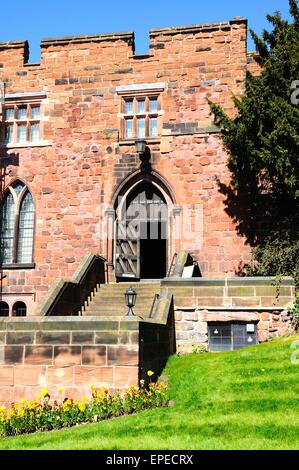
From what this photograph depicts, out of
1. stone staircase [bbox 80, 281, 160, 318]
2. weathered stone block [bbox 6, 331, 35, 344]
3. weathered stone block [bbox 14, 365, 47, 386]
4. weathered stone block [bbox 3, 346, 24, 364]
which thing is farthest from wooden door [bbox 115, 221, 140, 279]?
weathered stone block [bbox 14, 365, 47, 386]

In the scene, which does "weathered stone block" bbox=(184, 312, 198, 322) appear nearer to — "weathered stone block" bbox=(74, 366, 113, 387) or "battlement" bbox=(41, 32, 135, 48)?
"weathered stone block" bbox=(74, 366, 113, 387)

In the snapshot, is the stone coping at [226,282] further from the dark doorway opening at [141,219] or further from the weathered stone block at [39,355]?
the weathered stone block at [39,355]

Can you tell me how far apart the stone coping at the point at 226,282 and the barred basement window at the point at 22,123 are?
839 cm

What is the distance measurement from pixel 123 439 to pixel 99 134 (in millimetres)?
12956

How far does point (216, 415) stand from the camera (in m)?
8.27

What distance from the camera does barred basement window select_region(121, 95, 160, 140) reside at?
1862cm

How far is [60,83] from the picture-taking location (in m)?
19.3

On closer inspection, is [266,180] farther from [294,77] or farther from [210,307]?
[210,307]

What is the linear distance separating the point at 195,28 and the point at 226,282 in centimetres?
945

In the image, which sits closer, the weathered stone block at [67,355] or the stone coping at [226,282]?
the weathered stone block at [67,355]

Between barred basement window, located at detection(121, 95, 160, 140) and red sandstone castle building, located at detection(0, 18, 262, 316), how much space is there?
0.12ft

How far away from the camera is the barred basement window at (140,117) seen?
18.6 meters

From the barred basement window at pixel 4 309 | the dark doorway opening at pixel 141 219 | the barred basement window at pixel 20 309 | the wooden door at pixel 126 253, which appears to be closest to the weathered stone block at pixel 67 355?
the wooden door at pixel 126 253

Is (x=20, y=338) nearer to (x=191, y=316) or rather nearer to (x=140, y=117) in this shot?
(x=191, y=316)
